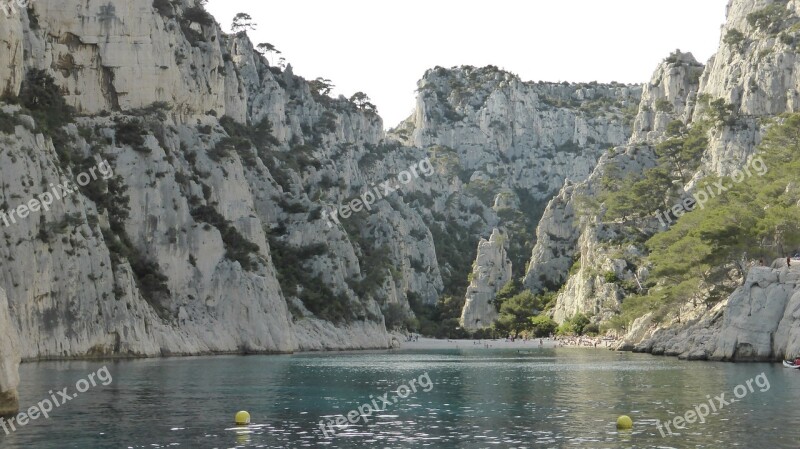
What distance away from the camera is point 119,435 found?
31312mm

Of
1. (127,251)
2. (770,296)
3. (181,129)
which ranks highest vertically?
(181,129)

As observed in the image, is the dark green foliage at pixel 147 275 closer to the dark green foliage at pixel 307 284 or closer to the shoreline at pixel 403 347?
the shoreline at pixel 403 347

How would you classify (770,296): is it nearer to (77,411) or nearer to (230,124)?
(77,411)

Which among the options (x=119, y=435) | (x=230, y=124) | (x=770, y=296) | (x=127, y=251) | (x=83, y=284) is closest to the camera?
(x=119, y=435)

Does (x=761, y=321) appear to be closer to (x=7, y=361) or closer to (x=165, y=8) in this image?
(x=7, y=361)

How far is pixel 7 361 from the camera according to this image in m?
31.4

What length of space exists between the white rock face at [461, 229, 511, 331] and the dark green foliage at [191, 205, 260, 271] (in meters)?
76.8

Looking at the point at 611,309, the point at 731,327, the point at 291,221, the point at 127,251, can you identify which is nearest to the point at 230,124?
the point at 291,221

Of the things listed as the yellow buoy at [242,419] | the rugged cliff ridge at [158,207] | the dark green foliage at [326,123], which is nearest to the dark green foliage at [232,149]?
the rugged cliff ridge at [158,207]

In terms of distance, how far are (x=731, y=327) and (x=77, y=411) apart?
54127mm

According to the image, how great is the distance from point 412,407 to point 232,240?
66.8m

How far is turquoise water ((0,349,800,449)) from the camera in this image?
30.7 m

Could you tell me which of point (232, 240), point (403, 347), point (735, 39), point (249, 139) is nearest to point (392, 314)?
point (403, 347)

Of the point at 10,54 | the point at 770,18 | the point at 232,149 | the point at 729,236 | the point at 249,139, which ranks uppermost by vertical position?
the point at 770,18
